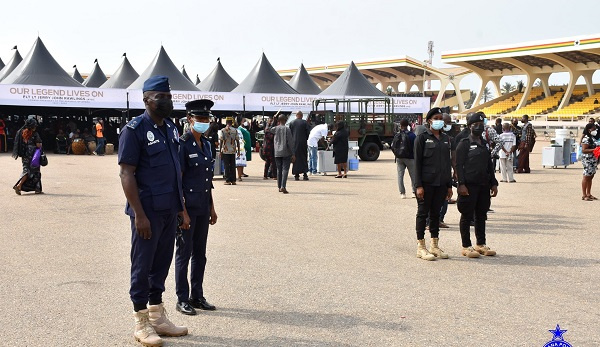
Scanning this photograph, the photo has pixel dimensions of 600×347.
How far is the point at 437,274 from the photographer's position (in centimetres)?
671

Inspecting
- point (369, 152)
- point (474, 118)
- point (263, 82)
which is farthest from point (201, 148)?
point (263, 82)

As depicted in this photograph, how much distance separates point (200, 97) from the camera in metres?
30.0

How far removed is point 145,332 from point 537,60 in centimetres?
6096

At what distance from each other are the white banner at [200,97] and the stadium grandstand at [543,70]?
98.1 feet

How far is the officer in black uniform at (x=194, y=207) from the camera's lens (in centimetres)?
527

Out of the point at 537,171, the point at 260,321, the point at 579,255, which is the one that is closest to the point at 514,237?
the point at 579,255

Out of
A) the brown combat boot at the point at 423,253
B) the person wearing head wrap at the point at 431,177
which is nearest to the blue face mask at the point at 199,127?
the person wearing head wrap at the point at 431,177

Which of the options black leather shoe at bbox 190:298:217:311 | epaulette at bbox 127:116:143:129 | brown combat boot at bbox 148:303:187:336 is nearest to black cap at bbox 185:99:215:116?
epaulette at bbox 127:116:143:129

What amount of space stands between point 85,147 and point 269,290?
24.4 m

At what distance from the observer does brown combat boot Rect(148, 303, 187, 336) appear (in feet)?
15.5

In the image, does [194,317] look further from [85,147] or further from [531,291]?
[85,147]

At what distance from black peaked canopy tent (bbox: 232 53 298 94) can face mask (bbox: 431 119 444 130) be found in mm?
26237

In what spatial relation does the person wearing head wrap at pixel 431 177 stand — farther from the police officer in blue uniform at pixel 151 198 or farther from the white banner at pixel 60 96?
the white banner at pixel 60 96

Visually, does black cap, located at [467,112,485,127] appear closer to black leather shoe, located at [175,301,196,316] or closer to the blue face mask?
the blue face mask
